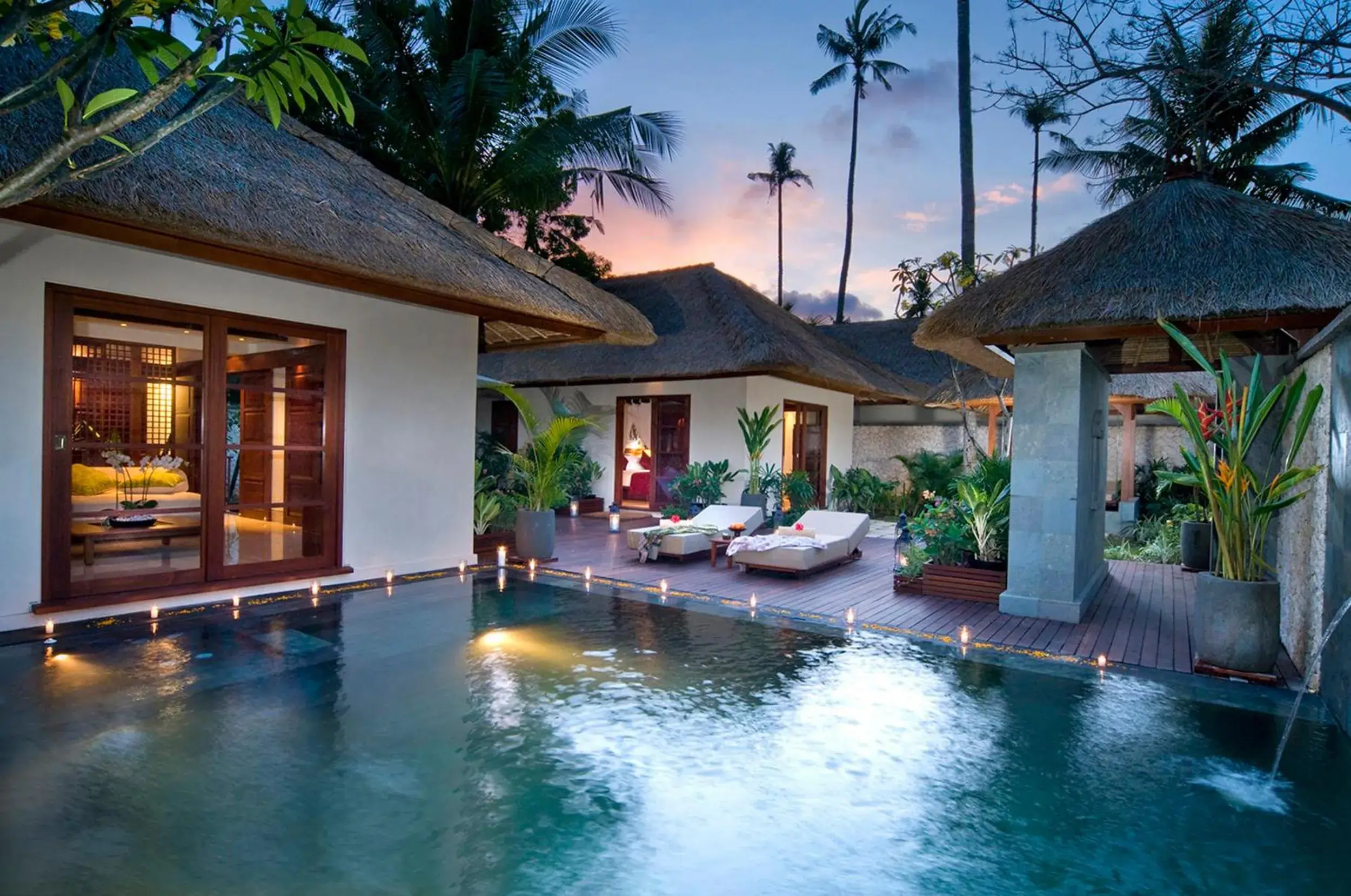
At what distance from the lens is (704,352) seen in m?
13.0

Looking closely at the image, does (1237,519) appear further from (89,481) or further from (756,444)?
(89,481)

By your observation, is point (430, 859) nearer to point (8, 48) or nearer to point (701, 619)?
A: point (701, 619)

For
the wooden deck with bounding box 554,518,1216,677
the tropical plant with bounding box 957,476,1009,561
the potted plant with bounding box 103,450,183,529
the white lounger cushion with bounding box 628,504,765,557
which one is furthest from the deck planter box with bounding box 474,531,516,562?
the tropical plant with bounding box 957,476,1009,561

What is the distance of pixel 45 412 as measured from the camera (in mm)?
5176

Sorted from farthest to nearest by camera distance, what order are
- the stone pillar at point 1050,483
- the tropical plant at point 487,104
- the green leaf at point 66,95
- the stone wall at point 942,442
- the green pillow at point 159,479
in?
Result: the stone wall at point 942,442 < the tropical plant at point 487,104 < the green pillow at point 159,479 < the stone pillar at point 1050,483 < the green leaf at point 66,95

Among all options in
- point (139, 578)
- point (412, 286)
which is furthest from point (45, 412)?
point (412, 286)

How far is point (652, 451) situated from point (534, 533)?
6042 mm

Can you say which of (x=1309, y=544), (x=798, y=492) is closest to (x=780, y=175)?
(x=798, y=492)

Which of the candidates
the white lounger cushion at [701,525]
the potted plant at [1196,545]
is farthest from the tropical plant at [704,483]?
the potted plant at [1196,545]

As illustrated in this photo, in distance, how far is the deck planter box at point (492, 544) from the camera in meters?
8.62

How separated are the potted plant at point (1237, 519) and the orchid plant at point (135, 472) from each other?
9098 mm

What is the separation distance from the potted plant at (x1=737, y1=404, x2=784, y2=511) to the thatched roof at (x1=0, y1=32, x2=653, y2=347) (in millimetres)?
3954

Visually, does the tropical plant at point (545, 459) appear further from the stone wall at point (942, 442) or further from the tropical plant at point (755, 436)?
the stone wall at point (942, 442)

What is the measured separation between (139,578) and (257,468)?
3135 mm
